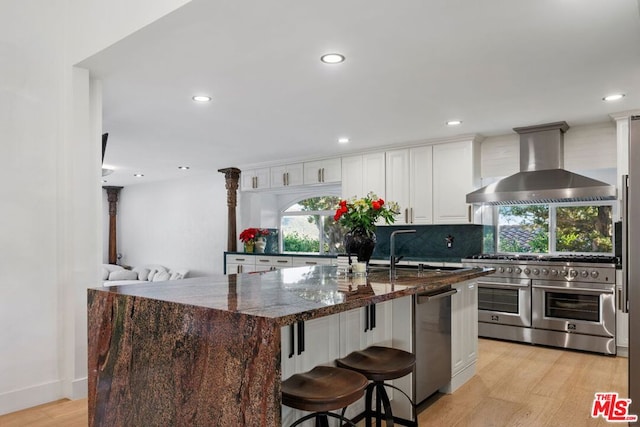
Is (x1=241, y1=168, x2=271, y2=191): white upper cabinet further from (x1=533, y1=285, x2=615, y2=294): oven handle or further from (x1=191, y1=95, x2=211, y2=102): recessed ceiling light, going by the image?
(x1=533, y1=285, x2=615, y2=294): oven handle

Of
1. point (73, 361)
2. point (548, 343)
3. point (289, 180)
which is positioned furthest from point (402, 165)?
point (73, 361)

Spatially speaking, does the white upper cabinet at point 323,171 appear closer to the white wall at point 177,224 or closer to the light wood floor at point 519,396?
the white wall at point 177,224

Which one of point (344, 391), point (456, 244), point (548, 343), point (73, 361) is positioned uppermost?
point (456, 244)

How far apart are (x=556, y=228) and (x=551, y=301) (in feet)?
3.17

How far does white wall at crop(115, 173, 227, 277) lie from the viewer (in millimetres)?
7871

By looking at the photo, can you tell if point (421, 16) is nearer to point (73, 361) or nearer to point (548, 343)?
point (73, 361)

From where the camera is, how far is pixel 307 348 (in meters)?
2.17

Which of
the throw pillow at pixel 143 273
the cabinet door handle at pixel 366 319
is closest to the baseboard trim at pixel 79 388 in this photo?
the cabinet door handle at pixel 366 319

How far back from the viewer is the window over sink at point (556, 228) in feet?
15.5

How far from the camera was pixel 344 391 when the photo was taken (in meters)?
1.74

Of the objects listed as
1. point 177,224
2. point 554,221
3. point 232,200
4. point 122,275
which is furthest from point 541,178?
point 122,275

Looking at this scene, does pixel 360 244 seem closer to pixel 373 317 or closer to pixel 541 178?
pixel 373 317

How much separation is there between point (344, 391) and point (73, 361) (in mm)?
2122

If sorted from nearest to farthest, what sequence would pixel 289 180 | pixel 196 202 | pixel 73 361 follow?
pixel 73 361 → pixel 289 180 → pixel 196 202
